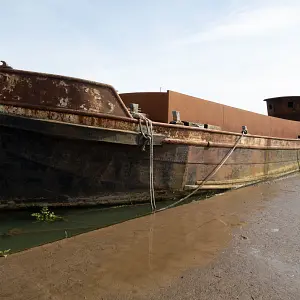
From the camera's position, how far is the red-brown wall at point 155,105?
21.9ft

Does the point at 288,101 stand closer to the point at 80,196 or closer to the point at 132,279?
the point at 80,196

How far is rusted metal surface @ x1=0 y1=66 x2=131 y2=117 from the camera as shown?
4.86 metres

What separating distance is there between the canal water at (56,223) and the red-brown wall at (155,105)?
192 centimetres

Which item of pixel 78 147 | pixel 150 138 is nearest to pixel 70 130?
pixel 78 147

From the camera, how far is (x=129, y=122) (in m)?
5.36

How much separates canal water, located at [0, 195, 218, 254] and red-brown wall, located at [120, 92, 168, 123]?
192cm

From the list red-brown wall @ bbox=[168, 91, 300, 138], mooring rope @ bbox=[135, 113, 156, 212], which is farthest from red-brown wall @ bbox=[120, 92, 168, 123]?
mooring rope @ bbox=[135, 113, 156, 212]

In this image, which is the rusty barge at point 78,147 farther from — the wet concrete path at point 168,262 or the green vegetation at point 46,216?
the wet concrete path at point 168,262

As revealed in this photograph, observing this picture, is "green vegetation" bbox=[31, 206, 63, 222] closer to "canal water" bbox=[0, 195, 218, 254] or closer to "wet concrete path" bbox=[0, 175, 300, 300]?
"canal water" bbox=[0, 195, 218, 254]

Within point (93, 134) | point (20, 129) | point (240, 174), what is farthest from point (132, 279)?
Result: point (240, 174)

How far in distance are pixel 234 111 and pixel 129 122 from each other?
4677 millimetres

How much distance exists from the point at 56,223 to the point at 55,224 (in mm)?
47

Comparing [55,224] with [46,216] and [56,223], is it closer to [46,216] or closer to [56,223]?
[56,223]

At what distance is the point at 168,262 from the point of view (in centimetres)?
329
